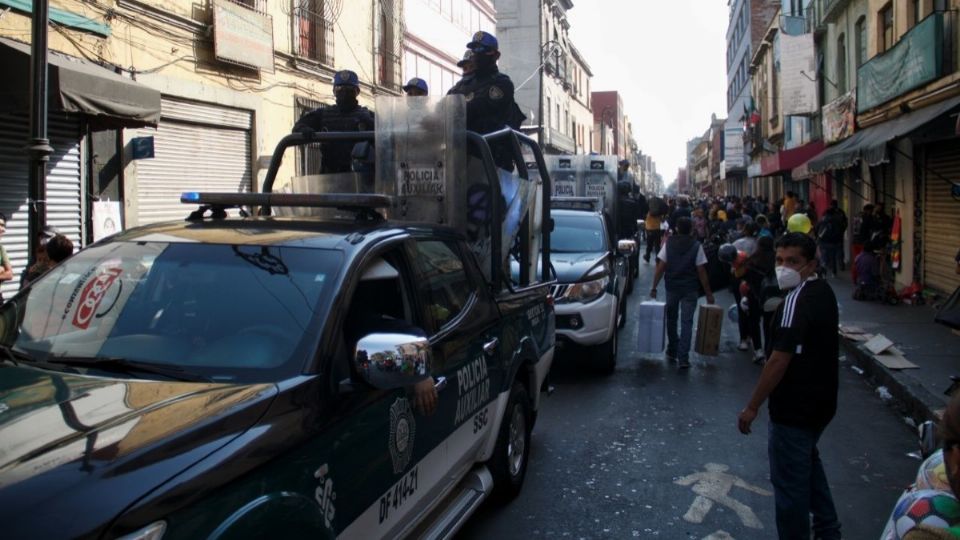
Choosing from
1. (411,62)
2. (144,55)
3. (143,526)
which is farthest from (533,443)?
(411,62)

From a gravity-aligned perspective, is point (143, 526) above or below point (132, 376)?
below

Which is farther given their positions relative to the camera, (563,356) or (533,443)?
(563,356)

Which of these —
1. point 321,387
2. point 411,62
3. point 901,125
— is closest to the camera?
point 321,387

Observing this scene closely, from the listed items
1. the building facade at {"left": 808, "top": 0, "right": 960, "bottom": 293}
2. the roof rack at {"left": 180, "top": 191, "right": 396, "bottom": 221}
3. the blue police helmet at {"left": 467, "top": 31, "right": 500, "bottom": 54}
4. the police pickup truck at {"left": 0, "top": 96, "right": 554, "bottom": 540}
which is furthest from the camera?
the building facade at {"left": 808, "top": 0, "right": 960, "bottom": 293}

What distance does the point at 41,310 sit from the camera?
10.9 ft

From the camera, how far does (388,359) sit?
270 cm

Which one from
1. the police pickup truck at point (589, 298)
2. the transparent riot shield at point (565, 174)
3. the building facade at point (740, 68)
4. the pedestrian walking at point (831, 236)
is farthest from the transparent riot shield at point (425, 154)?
the building facade at point (740, 68)

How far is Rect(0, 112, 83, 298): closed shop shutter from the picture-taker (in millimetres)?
9492

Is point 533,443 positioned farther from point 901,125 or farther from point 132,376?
point 901,125

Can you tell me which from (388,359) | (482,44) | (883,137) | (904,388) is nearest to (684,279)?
(904,388)

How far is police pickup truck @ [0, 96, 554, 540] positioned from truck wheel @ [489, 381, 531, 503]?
0.03 m

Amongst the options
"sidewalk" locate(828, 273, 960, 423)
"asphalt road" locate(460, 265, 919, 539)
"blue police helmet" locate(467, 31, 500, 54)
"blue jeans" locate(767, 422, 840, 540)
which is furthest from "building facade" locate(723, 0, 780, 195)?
"blue jeans" locate(767, 422, 840, 540)

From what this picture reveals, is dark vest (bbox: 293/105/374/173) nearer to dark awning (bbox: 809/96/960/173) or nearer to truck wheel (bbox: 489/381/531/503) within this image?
truck wheel (bbox: 489/381/531/503)

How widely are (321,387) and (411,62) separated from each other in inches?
785
